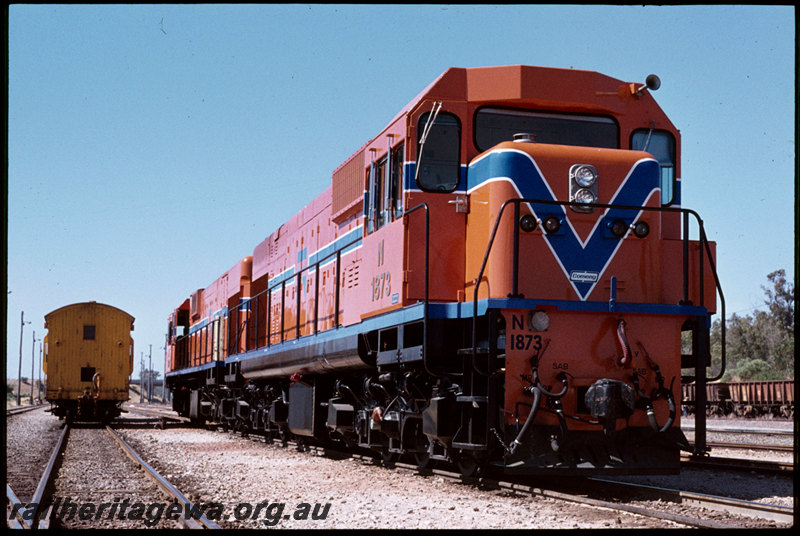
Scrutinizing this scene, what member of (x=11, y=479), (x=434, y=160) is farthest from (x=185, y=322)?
(x=434, y=160)

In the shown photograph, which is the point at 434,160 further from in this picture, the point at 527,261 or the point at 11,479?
the point at 11,479

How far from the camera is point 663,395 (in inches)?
338

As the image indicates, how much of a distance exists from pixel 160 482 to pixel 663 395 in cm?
533

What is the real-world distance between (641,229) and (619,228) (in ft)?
0.79

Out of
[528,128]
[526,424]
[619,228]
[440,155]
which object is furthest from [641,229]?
[526,424]

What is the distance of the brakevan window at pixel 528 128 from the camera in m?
9.47

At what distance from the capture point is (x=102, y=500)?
8.95 metres

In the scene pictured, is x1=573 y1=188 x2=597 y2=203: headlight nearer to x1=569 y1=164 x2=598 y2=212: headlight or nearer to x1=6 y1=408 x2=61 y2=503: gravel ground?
x1=569 y1=164 x2=598 y2=212: headlight

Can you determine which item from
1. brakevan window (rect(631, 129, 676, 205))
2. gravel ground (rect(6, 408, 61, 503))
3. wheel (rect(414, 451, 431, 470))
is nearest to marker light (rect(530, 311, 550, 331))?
brakevan window (rect(631, 129, 676, 205))

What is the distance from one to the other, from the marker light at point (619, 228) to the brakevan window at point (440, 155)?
1643 millimetres

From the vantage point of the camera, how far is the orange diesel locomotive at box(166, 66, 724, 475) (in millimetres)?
8375

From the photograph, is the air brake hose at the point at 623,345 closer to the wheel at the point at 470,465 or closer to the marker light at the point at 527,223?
the marker light at the point at 527,223

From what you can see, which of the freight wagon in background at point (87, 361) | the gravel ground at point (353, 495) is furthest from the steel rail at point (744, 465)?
the freight wagon in background at point (87, 361)

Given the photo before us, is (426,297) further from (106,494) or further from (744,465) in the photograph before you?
(744,465)
